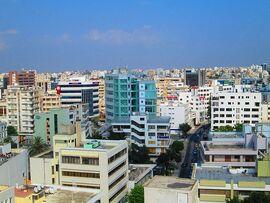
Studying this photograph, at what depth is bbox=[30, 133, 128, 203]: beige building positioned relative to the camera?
2019 cm

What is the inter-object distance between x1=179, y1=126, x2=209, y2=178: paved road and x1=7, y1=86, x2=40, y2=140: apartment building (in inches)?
661

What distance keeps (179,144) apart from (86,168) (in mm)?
18597

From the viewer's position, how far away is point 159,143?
3856 cm

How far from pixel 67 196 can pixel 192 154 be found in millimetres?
24545

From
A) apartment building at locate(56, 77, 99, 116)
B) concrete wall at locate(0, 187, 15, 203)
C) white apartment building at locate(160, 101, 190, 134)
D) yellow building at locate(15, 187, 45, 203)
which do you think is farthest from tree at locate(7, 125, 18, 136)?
concrete wall at locate(0, 187, 15, 203)

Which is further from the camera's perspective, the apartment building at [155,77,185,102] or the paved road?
the apartment building at [155,77,185,102]

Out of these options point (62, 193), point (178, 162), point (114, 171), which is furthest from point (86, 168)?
point (178, 162)

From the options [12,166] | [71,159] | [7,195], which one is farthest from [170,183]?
[12,166]

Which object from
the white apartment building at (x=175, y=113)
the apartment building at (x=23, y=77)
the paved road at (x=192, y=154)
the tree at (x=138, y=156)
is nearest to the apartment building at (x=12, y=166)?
the tree at (x=138, y=156)

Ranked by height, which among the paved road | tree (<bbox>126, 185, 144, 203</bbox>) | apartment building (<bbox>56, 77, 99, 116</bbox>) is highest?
apartment building (<bbox>56, 77, 99, 116</bbox>)

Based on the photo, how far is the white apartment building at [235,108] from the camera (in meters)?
45.5

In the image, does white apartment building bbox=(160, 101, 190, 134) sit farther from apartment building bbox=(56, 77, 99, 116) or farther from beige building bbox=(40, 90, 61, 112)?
beige building bbox=(40, 90, 61, 112)

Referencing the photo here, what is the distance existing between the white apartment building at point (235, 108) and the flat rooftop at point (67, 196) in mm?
30208

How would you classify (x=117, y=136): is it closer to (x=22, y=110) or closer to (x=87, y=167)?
(x=22, y=110)
